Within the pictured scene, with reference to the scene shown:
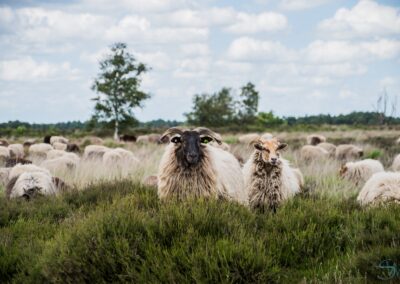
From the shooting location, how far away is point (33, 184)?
11.6 m

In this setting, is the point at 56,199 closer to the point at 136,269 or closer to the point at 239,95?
the point at 136,269

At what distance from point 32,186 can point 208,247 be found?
6.83 m

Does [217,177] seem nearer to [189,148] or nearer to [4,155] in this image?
[189,148]

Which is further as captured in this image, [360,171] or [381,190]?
[360,171]

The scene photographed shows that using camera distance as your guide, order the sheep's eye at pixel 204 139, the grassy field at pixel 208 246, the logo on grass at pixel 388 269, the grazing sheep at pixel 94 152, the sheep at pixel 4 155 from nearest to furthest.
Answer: the logo on grass at pixel 388 269 → the grassy field at pixel 208 246 → the sheep's eye at pixel 204 139 → the sheep at pixel 4 155 → the grazing sheep at pixel 94 152

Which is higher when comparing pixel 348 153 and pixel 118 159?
pixel 118 159

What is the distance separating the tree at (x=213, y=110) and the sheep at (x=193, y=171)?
6365 centimetres

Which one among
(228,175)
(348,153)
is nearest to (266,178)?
(228,175)

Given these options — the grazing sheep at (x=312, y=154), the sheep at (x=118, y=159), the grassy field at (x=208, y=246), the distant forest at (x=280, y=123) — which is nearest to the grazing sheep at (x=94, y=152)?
the sheep at (x=118, y=159)

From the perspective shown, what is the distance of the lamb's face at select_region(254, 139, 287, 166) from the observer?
991cm

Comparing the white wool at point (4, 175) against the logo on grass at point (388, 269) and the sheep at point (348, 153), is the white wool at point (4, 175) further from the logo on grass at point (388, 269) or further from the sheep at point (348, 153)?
the sheep at point (348, 153)

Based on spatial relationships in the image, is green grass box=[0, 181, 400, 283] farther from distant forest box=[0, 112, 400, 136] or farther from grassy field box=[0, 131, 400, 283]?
distant forest box=[0, 112, 400, 136]

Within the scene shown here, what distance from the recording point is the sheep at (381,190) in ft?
29.6

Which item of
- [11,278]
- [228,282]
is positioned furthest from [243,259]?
[11,278]
